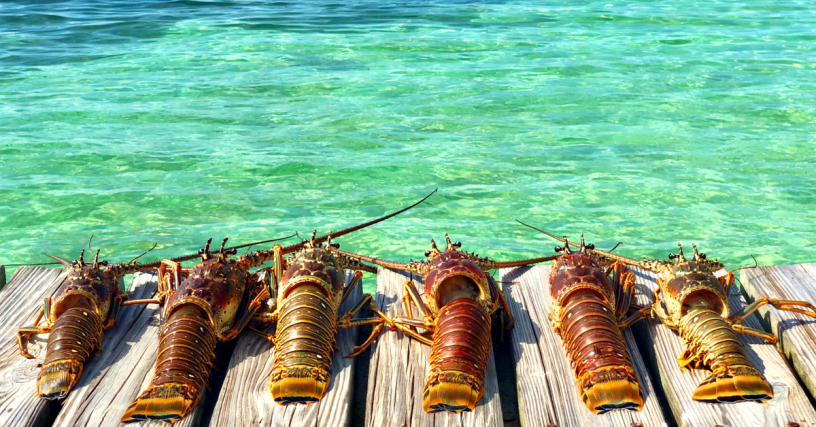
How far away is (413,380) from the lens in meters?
3.37

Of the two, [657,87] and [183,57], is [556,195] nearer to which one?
[657,87]

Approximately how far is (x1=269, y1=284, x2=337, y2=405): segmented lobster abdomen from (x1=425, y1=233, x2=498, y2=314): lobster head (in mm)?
559

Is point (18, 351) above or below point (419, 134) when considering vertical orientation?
below

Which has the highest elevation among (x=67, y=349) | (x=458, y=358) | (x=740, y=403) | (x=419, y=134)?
(x=419, y=134)

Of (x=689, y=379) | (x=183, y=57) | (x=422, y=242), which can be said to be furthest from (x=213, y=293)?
(x=183, y=57)

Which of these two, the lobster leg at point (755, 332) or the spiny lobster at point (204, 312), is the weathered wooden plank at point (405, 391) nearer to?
the spiny lobster at point (204, 312)

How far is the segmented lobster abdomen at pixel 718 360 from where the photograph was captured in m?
3.11

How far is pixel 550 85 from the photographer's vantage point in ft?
34.9

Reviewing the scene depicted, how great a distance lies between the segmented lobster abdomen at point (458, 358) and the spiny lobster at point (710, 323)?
97cm

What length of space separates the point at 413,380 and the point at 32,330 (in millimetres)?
2030

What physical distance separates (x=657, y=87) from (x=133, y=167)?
731cm

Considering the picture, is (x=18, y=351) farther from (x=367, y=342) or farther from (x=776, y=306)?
(x=776, y=306)

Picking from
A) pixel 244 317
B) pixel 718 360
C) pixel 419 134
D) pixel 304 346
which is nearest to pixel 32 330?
pixel 244 317

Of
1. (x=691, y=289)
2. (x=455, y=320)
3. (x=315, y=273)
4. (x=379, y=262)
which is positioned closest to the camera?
(x=455, y=320)
